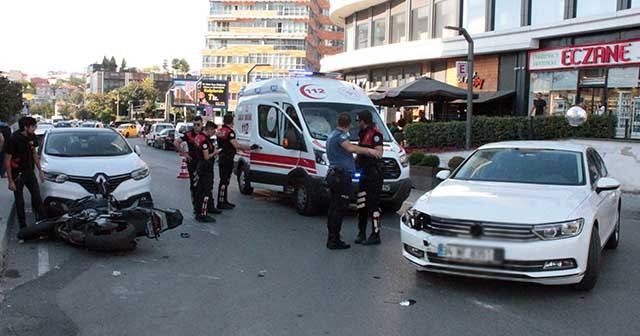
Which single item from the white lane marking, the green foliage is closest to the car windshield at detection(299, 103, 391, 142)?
the white lane marking

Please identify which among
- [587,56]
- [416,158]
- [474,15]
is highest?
[474,15]

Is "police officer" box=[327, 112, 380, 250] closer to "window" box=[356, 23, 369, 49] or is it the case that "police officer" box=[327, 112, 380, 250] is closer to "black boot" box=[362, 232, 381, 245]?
"black boot" box=[362, 232, 381, 245]

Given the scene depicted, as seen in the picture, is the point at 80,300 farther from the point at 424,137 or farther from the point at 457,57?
the point at 457,57

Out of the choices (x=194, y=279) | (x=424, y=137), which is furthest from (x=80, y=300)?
(x=424, y=137)

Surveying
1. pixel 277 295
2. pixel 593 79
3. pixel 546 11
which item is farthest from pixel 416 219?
pixel 546 11

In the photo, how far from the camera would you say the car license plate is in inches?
219

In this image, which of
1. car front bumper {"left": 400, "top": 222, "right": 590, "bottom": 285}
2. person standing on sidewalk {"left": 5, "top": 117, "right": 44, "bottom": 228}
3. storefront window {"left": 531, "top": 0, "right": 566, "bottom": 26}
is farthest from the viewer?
storefront window {"left": 531, "top": 0, "right": 566, "bottom": 26}

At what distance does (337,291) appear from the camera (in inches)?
238

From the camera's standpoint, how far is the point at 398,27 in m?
34.3

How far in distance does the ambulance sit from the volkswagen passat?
2.50 meters

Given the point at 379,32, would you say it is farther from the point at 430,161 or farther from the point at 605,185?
the point at 605,185

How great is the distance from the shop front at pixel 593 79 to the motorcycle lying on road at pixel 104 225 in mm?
16783

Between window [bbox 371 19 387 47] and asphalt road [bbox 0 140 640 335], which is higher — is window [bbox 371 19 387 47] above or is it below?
above

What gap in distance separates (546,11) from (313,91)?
17.3m
